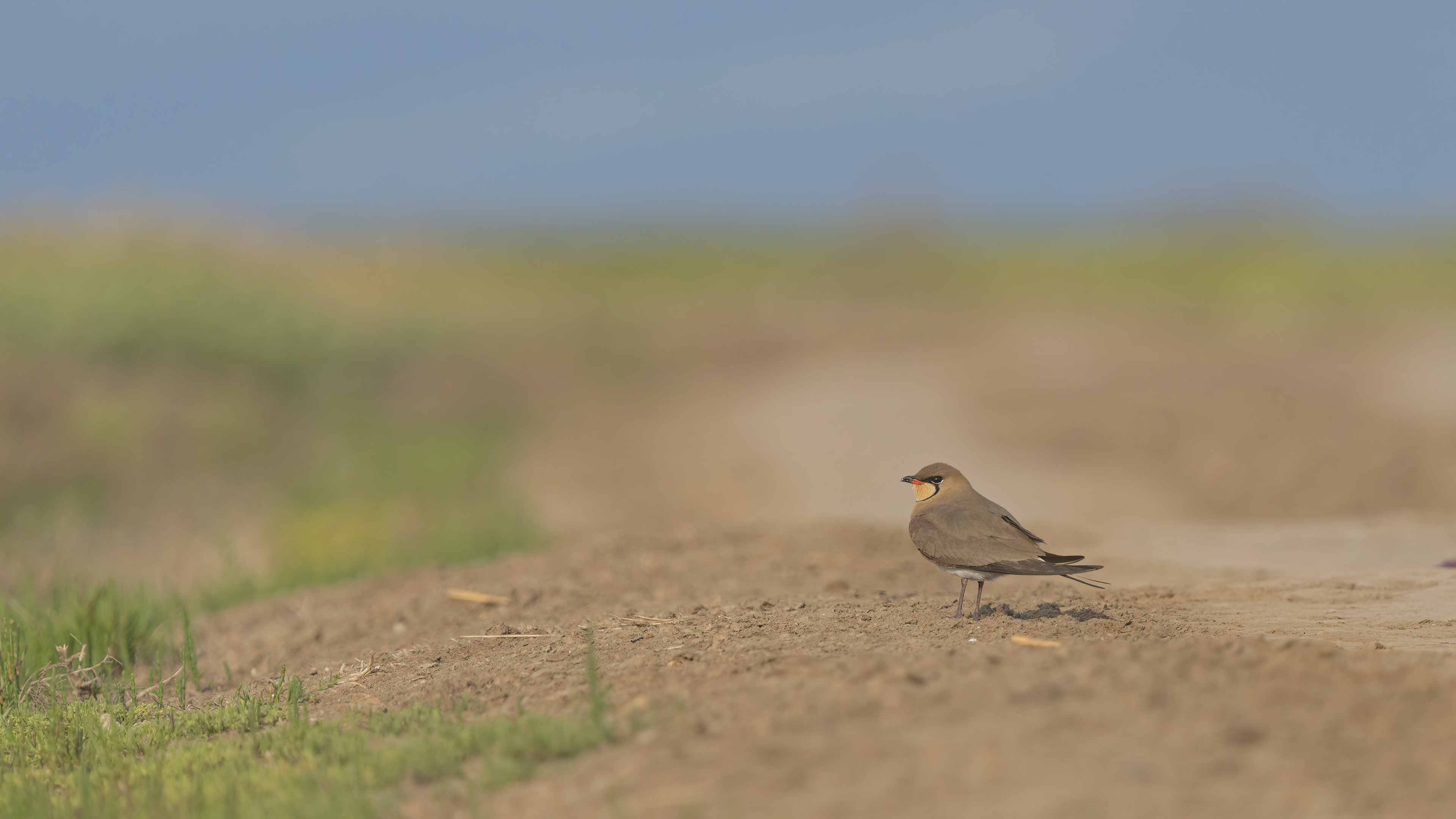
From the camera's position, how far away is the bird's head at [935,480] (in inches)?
241

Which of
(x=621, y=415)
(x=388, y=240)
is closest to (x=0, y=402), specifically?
(x=621, y=415)

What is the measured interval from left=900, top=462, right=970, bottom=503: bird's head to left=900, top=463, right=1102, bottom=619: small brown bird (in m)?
0.04

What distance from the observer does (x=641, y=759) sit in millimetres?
4363

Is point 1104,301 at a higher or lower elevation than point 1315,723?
higher

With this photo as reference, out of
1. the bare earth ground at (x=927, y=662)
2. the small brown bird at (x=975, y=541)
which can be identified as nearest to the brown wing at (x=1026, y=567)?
the small brown bird at (x=975, y=541)

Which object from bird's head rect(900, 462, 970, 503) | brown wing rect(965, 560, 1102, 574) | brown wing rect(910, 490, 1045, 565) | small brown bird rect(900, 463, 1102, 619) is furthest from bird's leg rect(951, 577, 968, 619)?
bird's head rect(900, 462, 970, 503)

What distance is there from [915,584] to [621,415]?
47.4ft

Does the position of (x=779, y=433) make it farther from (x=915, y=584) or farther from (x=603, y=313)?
(x=603, y=313)

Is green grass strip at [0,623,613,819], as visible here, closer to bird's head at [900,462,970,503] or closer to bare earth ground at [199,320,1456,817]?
bare earth ground at [199,320,1456,817]

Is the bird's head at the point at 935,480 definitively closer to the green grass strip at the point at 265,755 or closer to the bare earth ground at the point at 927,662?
the bare earth ground at the point at 927,662

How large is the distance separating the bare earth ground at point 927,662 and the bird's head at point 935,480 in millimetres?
536

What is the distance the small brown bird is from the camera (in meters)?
5.51

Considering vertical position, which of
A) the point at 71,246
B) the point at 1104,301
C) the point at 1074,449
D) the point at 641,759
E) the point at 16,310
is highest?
the point at 1104,301

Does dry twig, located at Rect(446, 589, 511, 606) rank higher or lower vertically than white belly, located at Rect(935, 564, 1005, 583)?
lower
